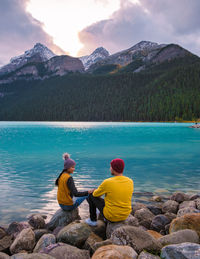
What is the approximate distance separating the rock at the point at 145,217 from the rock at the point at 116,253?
4.04 meters

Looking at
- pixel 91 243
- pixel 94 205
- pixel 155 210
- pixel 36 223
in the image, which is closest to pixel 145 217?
pixel 155 210

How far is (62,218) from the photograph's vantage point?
877 centimetres

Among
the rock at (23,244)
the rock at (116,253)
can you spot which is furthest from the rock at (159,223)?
the rock at (23,244)

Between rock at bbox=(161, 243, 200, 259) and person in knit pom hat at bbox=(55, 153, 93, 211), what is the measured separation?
143 inches

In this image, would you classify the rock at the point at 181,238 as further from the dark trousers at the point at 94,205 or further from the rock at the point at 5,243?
the rock at the point at 5,243

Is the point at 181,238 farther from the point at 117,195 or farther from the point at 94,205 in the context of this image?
the point at 94,205

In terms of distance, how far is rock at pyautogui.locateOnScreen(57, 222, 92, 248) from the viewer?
659 cm

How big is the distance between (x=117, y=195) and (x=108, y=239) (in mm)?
1252

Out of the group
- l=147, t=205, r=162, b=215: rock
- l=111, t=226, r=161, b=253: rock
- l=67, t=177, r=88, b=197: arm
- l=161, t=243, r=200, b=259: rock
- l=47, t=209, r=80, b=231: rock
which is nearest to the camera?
l=161, t=243, r=200, b=259: rock

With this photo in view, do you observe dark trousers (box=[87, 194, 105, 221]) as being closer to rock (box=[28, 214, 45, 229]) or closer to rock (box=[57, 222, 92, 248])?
Result: rock (box=[57, 222, 92, 248])

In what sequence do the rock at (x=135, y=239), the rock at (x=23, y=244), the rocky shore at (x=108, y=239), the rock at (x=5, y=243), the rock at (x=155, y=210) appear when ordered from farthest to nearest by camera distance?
the rock at (x=155, y=210) → the rock at (x=5, y=243) → the rock at (x=23, y=244) → the rock at (x=135, y=239) → the rocky shore at (x=108, y=239)

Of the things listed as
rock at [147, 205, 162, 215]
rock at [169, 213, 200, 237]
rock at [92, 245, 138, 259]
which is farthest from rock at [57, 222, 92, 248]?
rock at [147, 205, 162, 215]

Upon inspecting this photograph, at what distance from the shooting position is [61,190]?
28.1 feet

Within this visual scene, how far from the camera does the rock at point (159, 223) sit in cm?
860
